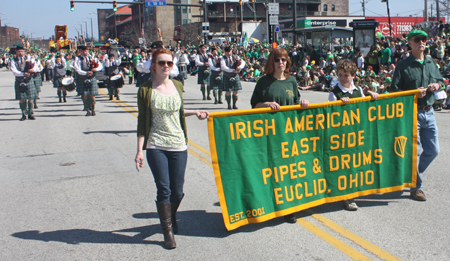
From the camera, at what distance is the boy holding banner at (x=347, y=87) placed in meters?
4.79

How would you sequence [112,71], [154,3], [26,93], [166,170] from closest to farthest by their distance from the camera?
1. [166,170]
2. [26,93]
3. [112,71]
4. [154,3]

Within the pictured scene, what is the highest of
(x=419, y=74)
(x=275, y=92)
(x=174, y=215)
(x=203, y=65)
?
(x=203, y=65)

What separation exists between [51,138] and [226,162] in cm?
705

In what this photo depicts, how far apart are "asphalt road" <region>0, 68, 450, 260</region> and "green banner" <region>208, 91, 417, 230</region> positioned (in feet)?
0.80

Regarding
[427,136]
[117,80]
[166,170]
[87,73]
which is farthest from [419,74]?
[117,80]

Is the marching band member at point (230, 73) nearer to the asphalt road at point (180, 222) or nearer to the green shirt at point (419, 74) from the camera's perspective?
the asphalt road at point (180, 222)

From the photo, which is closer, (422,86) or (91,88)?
(422,86)

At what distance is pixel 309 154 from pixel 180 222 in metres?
1.46

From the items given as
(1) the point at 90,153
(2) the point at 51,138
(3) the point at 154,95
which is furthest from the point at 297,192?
(2) the point at 51,138

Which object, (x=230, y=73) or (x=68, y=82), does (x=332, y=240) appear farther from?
(x=68, y=82)

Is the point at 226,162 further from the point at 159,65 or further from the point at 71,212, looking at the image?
the point at 71,212

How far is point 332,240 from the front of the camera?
4.10m

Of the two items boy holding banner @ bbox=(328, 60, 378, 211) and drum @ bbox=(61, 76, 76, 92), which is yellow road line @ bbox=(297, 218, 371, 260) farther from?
drum @ bbox=(61, 76, 76, 92)

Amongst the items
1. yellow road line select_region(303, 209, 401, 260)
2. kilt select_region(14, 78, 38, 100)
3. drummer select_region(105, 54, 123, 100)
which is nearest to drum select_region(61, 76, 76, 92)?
kilt select_region(14, 78, 38, 100)
